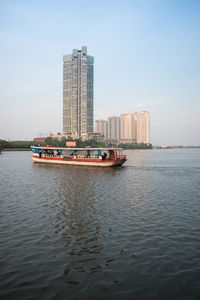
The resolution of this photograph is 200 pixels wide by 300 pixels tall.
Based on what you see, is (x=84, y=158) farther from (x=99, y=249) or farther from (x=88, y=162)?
(x=99, y=249)

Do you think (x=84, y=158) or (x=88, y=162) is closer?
(x=88, y=162)

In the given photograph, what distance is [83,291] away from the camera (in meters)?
6.42

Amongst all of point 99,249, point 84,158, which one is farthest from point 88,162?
point 99,249

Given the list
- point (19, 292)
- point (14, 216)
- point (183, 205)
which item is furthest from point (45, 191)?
point (19, 292)

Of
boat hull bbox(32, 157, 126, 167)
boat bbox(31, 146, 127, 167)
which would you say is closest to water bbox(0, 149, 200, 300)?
boat hull bbox(32, 157, 126, 167)

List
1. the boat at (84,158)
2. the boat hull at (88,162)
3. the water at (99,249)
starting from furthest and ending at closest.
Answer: the boat at (84,158) → the boat hull at (88,162) → the water at (99,249)

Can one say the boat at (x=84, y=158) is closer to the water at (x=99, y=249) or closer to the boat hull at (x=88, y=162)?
the boat hull at (x=88, y=162)

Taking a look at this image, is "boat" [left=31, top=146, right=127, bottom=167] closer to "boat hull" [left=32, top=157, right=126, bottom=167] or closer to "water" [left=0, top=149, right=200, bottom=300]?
"boat hull" [left=32, top=157, right=126, bottom=167]

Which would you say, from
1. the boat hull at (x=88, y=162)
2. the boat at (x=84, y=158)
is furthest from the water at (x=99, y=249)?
the boat at (x=84, y=158)

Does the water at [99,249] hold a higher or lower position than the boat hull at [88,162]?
lower

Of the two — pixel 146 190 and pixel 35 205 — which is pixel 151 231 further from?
pixel 146 190

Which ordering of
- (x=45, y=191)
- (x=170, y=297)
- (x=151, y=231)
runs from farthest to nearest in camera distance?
1. (x=45, y=191)
2. (x=151, y=231)
3. (x=170, y=297)

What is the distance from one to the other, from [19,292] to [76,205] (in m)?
8.89

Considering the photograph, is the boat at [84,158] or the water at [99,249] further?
the boat at [84,158]
